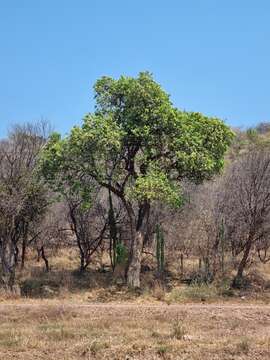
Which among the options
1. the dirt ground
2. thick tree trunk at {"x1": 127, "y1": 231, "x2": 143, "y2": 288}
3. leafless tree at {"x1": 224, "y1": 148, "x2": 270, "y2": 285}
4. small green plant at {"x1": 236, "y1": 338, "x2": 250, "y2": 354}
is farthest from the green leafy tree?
small green plant at {"x1": 236, "y1": 338, "x2": 250, "y2": 354}

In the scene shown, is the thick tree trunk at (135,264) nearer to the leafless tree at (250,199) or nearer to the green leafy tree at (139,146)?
the green leafy tree at (139,146)

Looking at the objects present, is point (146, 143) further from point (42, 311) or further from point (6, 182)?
point (42, 311)

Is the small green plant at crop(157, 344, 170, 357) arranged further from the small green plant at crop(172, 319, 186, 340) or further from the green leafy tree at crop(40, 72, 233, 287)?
the green leafy tree at crop(40, 72, 233, 287)

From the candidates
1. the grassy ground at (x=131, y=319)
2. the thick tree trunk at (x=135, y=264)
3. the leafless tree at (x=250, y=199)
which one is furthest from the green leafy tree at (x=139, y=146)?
the grassy ground at (x=131, y=319)

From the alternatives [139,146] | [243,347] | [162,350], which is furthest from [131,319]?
[139,146]

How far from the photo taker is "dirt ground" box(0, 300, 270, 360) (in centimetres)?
1355

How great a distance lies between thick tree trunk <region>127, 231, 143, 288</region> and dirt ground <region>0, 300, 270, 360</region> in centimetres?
311

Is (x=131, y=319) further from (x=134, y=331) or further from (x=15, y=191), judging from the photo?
(x=15, y=191)

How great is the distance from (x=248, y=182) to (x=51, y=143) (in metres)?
9.32

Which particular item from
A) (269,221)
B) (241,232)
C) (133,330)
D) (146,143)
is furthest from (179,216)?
(133,330)

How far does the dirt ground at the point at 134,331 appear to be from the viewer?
13.6 metres

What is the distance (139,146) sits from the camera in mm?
25781

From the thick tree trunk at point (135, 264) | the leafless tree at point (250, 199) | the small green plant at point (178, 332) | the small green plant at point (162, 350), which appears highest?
the leafless tree at point (250, 199)

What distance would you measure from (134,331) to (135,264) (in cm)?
1001
